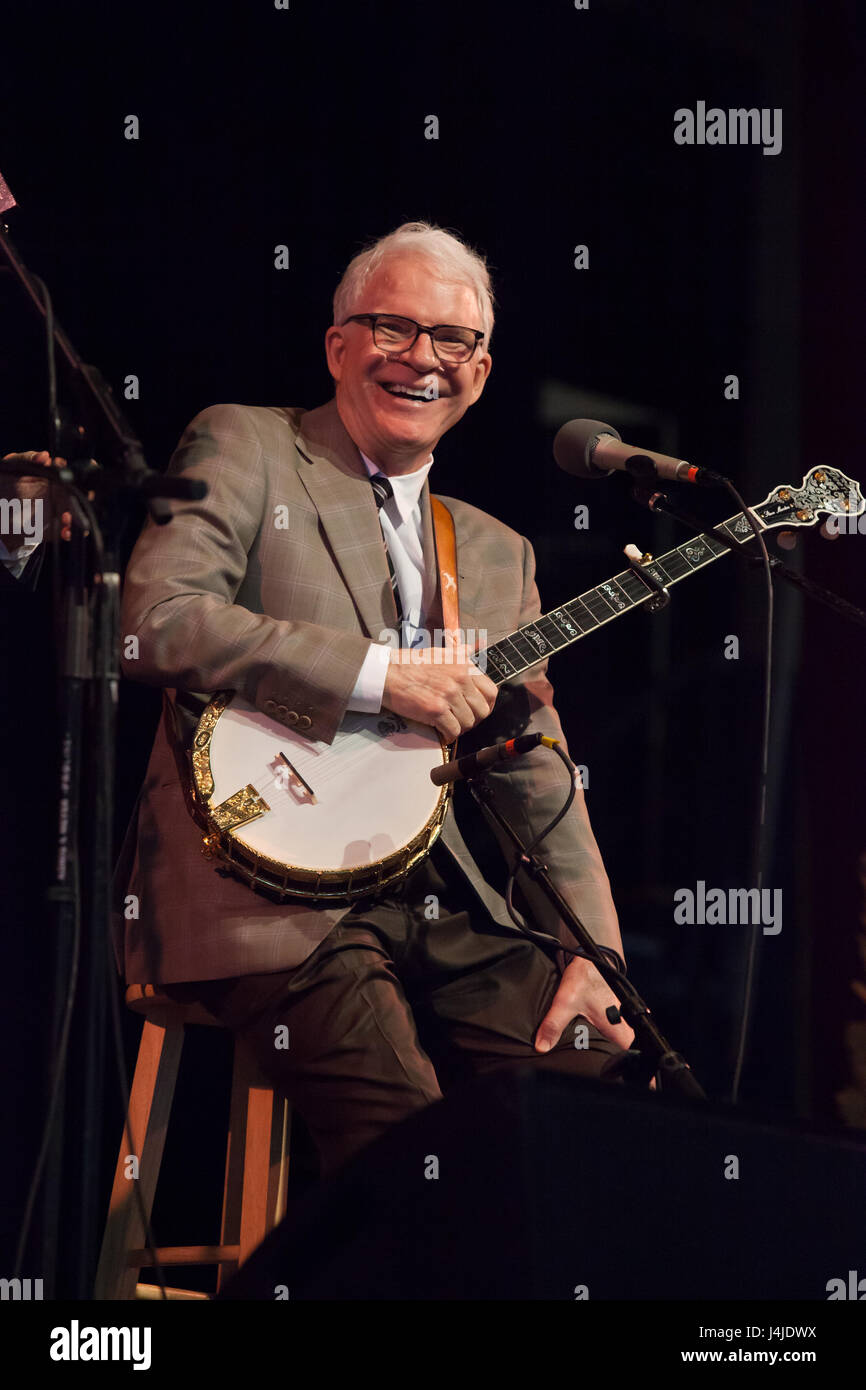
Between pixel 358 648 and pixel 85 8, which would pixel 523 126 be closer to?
pixel 85 8

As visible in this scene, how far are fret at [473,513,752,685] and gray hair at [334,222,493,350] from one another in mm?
609

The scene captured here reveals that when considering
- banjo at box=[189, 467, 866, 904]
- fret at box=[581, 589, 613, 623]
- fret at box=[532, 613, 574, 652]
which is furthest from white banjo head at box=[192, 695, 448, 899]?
fret at box=[581, 589, 613, 623]

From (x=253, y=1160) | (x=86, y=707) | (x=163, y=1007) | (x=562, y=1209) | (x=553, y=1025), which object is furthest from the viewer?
(x=553, y=1025)

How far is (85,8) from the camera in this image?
10.2ft

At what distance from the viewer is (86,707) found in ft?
6.59

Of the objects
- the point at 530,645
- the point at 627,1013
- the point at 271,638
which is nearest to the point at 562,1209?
the point at 627,1013

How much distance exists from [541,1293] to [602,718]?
2.20 meters

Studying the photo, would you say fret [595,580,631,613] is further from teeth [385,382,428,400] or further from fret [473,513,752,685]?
teeth [385,382,428,400]

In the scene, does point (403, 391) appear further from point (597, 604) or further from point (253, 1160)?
point (253, 1160)

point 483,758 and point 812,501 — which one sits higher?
point 812,501

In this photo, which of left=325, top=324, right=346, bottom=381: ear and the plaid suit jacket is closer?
the plaid suit jacket

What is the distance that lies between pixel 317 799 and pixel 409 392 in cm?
92

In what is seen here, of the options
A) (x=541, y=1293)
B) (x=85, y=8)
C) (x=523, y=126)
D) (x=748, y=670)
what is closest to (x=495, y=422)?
(x=523, y=126)

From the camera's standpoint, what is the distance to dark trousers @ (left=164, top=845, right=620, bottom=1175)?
8.20ft
